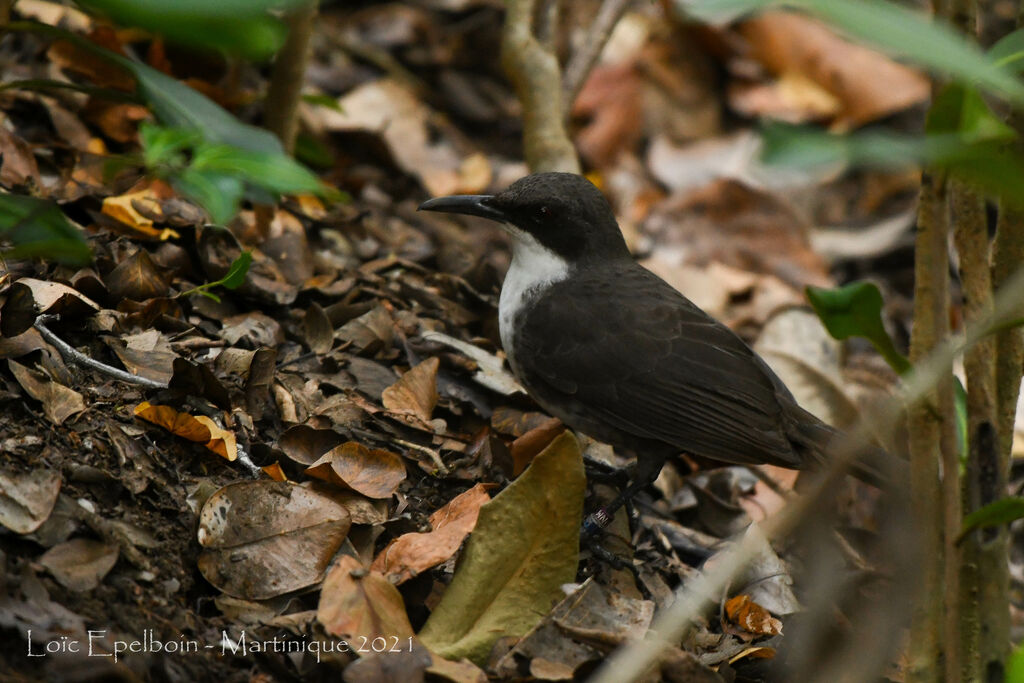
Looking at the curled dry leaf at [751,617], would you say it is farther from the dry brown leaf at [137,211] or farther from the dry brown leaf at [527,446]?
the dry brown leaf at [137,211]

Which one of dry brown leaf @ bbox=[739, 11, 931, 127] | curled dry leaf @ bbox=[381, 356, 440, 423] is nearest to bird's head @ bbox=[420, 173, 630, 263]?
curled dry leaf @ bbox=[381, 356, 440, 423]

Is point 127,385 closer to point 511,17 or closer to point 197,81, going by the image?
point 197,81

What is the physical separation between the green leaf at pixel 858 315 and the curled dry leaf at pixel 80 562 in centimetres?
196

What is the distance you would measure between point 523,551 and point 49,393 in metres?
1.50

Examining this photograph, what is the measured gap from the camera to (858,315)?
255 cm

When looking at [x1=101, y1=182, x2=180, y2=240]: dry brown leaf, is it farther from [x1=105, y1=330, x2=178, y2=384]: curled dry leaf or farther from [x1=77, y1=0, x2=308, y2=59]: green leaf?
[x1=77, y1=0, x2=308, y2=59]: green leaf

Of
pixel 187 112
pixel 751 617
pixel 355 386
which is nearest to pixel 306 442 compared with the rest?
pixel 355 386

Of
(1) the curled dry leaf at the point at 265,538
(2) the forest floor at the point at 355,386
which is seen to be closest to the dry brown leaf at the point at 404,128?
(2) the forest floor at the point at 355,386

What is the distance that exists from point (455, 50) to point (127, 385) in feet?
15.6

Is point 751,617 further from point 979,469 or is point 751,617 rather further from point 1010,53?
point 1010,53

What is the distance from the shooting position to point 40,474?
9.38 ft

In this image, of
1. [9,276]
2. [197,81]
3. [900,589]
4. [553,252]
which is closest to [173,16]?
[900,589]

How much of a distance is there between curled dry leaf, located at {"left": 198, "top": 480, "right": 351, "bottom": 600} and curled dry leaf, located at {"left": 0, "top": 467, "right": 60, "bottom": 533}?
1.37 ft

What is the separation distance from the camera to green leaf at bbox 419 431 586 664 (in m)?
3.06
